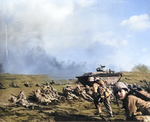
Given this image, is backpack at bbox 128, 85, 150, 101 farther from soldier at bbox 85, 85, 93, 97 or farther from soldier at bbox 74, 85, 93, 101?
soldier at bbox 74, 85, 93, 101

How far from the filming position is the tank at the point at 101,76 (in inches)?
539

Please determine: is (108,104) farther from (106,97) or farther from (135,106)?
(135,106)

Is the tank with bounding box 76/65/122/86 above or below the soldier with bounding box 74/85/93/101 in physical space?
above

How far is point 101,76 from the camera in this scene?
13.9 metres

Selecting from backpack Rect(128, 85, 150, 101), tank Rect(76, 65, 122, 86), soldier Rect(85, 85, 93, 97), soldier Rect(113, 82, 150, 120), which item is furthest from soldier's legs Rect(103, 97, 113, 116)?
tank Rect(76, 65, 122, 86)

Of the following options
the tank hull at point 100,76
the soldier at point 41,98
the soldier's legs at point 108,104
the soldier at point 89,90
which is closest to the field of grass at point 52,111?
the soldier's legs at point 108,104

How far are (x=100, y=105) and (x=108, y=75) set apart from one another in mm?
3039

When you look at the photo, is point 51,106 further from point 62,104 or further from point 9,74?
point 9,74

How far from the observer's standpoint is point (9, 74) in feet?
49.1

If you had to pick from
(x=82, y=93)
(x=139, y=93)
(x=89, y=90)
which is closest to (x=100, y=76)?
(x=89, y=90)

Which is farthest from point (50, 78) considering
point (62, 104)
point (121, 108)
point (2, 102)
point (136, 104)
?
point (136, 104)

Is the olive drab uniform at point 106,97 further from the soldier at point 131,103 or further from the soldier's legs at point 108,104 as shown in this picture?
the soldier at point 131,103

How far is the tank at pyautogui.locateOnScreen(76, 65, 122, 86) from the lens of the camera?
13687 millimetres

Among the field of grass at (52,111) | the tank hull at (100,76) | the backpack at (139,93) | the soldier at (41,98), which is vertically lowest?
the field of grass at (52,111)
